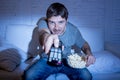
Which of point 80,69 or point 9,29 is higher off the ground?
point 9,29

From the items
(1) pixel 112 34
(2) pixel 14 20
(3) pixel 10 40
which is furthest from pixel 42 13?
(1) pixel 112 34

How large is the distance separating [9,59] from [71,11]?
39.6 inches

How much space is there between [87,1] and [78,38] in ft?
2.40

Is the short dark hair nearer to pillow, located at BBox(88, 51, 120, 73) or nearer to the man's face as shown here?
the man's face

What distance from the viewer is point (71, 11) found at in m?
2.43

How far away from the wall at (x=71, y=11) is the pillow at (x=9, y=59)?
0.60 meters

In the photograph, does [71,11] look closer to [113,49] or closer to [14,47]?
[113,49]

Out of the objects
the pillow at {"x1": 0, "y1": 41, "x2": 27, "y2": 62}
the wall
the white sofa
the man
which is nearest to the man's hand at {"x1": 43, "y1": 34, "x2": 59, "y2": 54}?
the man

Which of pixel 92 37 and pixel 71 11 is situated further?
pixel 71 11

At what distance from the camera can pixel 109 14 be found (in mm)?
2496

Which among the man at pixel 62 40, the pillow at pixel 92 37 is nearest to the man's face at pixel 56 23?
the man at pixel 62 40

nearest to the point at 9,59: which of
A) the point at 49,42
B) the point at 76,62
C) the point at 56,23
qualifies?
the point at 56,23

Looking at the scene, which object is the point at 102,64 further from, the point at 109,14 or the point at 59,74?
the point at 109,14

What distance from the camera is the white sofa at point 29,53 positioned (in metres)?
1.71
